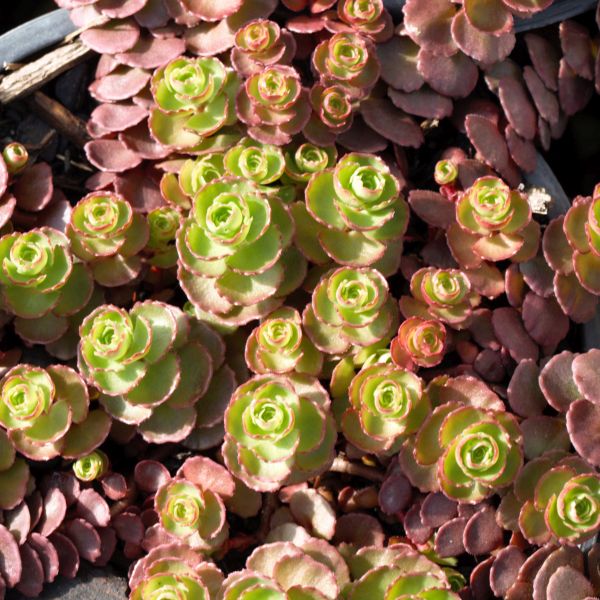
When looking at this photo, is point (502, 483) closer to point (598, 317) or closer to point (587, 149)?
point (598, 317)

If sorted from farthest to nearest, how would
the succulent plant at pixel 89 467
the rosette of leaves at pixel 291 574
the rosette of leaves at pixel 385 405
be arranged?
the succulent plant at pixel 89 467 < the rosette of leaves at pixel 385 405 < the rosette of leaves at pixel 291 574

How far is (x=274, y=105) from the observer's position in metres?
1.46

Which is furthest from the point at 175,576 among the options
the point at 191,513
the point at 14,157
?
the point at 14,157

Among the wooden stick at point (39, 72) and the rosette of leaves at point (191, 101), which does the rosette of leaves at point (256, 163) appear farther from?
the wooden stick at point (39, 72)

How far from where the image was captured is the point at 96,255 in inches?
57.3

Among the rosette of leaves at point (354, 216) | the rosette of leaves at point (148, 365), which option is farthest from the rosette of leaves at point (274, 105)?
the rosette of leaves at point (148, 365)

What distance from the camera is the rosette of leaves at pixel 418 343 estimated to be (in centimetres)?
138

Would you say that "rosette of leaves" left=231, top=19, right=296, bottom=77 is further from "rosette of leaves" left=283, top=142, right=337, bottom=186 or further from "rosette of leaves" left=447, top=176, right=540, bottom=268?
"rosette of leaves" left=447, top=176, right=540, bottom=268

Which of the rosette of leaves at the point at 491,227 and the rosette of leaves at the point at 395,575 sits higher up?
the rosette of leaves at the point at 491,227

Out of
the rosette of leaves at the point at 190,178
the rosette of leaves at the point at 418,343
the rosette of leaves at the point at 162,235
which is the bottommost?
the rosette of leaves at the point at 418,343

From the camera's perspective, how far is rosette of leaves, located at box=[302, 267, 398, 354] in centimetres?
136

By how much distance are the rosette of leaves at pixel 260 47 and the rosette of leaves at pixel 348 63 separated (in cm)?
6

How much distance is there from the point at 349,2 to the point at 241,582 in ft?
3.26

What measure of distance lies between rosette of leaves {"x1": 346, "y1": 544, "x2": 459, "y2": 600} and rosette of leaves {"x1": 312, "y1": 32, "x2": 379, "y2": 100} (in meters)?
0.78
